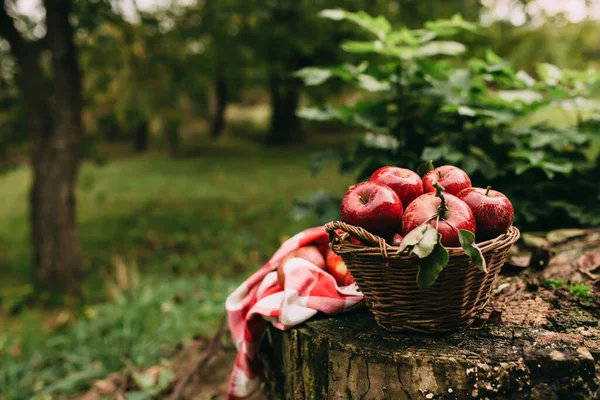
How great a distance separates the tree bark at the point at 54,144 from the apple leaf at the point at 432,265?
16.6 ft

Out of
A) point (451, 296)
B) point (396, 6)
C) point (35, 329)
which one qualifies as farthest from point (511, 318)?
point (396, 6)

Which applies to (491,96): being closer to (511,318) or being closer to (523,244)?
(523,244)

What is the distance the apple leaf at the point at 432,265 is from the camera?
1.47m

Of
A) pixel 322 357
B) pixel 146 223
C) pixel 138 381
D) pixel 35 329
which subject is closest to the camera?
pixel 322 357

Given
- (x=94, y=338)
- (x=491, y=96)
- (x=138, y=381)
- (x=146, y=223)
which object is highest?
(x=491, y=96)

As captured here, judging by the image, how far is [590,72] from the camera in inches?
112

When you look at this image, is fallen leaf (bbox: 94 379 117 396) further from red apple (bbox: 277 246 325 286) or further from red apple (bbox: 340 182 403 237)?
red apple (bbox: 340 182 403 237)

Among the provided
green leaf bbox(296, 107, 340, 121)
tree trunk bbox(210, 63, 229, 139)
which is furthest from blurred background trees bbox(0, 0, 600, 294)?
tree trunk bbox(210, 63, 229, 139)

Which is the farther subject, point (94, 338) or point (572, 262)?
point (94, 338)

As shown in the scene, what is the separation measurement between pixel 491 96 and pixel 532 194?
1.90 ft

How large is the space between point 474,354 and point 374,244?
1.60ft

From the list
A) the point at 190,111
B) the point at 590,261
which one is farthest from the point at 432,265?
the point at 190,111

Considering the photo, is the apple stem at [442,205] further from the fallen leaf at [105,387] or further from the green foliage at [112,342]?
the fallen leaf at [105,387]

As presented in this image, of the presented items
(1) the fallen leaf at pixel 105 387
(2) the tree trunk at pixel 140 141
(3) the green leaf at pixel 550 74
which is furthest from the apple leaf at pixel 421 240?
(2) the tree trunk at pixel 140 141
